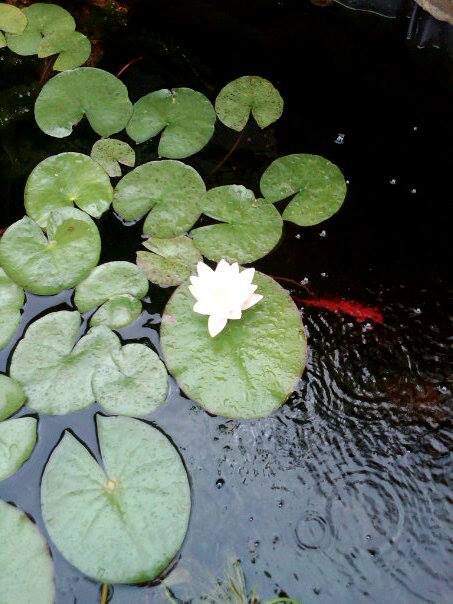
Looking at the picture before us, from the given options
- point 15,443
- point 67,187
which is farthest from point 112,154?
point 15,443

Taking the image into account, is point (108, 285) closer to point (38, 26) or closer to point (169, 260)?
point (169, 260)

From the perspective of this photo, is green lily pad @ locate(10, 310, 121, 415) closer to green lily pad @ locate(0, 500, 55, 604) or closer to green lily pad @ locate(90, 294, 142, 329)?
green lily pad @ locate(90, 294, 142, 329)

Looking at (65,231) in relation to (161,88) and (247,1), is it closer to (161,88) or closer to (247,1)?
(161,88)

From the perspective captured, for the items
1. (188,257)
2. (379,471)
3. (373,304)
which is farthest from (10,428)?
(373,304)

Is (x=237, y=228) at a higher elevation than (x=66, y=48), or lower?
lower

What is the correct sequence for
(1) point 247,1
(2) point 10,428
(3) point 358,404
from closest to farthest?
(2) point 10,428
(3) point 358,404
(1) point 247,1

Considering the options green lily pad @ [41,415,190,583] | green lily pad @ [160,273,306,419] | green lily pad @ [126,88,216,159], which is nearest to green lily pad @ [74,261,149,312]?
green lily pad @ [160,273,306,419]

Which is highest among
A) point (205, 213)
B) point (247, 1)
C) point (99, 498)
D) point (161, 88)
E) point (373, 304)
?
point (247, 1)
